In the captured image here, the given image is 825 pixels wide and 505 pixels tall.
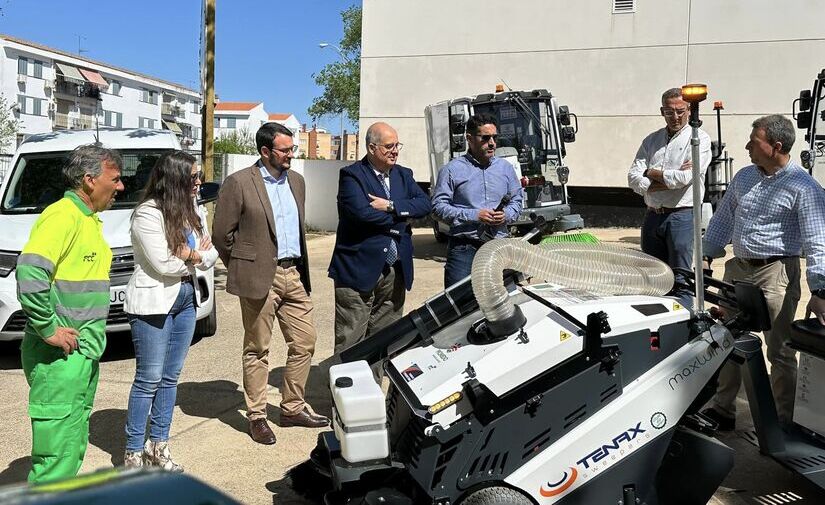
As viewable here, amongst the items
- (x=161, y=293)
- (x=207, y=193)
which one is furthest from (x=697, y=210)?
(x=207, y=193)

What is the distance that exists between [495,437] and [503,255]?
2.70ft

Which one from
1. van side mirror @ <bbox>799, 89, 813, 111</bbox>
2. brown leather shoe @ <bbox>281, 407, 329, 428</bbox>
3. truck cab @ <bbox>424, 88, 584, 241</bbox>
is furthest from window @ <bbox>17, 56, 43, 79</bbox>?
brown leather shoe @ <bbox>281, 407, 329, 428</bbox>

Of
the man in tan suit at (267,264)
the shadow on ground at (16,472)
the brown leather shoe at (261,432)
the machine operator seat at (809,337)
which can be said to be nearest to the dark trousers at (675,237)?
the machine operator seat at (809,337)

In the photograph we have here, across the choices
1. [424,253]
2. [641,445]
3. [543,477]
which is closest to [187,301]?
[543,477]

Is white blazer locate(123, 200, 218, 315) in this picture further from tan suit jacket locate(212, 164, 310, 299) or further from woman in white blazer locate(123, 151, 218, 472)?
tan suit jacket locate(212, 164, 310, 299)

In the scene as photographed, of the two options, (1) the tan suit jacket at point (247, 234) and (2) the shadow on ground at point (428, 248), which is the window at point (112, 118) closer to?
(2) the shadow on ground at point (428, 248)

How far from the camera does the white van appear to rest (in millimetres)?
A: 6723

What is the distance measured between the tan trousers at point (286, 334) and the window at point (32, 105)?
8268 cm

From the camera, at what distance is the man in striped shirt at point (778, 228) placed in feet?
14.3

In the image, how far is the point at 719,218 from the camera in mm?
5082

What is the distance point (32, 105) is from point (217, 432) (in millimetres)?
85658

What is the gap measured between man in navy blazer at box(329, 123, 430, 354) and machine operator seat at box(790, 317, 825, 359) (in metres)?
2.37

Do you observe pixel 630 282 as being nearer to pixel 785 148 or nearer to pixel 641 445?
pixel 641 445

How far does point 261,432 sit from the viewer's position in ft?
16.3
